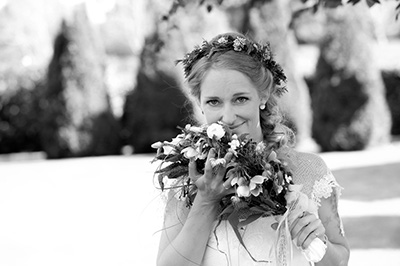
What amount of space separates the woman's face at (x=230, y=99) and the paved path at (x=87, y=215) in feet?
1.63

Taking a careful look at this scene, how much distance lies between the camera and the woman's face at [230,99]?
7.26ft

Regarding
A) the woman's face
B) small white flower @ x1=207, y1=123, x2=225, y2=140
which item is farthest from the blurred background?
small white flower @ x1=207, y1=123, x2=225, y2=140

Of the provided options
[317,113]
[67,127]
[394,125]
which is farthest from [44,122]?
[394,125]

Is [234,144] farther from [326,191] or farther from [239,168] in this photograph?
[326,191]

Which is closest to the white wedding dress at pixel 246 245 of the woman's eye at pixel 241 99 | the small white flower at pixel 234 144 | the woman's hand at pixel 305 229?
the woman's hand at pixel 305 229

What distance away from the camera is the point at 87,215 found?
884 centimetres

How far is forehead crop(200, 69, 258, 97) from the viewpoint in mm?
2217

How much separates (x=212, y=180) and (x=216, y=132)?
0.17 metres

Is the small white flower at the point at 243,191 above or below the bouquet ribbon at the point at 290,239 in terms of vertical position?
above

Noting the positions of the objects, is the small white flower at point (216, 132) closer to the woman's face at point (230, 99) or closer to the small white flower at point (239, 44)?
the woman's face at point (230, 99)

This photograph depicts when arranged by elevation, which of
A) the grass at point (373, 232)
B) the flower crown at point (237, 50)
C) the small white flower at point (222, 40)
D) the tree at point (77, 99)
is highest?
the small white flower at point (222, 40)

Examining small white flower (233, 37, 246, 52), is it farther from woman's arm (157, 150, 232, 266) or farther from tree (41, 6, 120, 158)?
tree (41, 6, 120, 158)

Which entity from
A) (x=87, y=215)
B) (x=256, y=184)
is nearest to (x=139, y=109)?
(x=87, y=215)

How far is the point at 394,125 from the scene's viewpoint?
1719 centimetres
